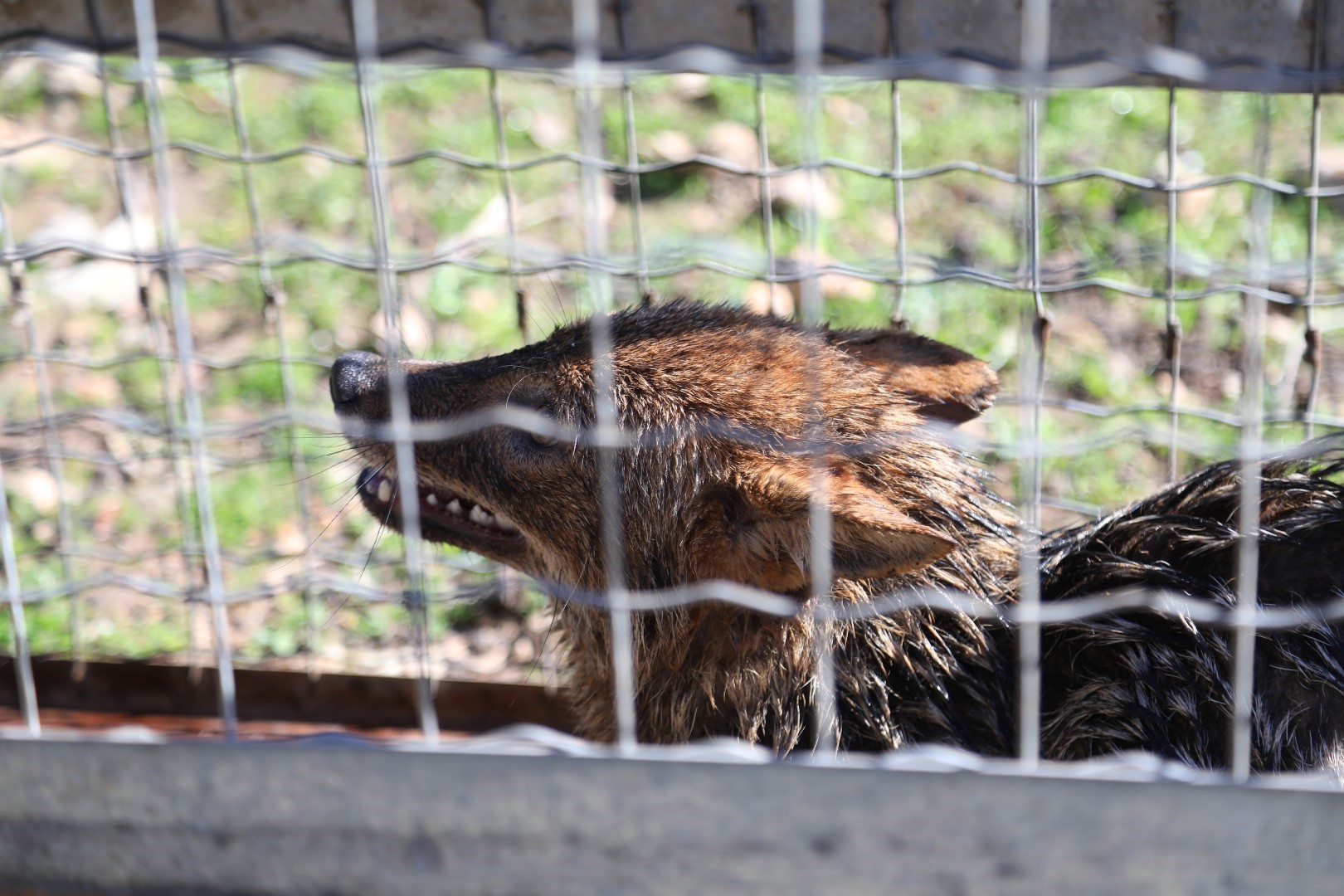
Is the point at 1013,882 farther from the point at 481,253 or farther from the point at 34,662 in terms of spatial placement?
the point at 481,253

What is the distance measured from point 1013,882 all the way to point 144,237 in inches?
230

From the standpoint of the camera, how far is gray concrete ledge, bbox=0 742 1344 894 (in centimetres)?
217

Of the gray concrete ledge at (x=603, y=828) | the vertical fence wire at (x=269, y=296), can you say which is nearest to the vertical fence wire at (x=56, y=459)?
the vertical fence wire at (x=269, y=296)

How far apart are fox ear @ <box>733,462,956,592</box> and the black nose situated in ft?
3.85

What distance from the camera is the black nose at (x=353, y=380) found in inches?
141

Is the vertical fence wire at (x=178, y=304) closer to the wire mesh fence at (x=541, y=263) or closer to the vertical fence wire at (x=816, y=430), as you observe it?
A: the wire mesh fence at (x=541, y=263)

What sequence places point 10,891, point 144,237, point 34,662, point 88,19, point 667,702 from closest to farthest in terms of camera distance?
1. point 10,891
2. point 667,702
3. point 88,19
4. point 34,662
5. point 144,237

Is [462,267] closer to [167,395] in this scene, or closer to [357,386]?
[167,395]

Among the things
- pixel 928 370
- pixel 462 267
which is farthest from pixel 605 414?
pixel 462 267

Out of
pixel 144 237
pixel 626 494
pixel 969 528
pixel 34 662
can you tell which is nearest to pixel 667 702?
pixel 626 494

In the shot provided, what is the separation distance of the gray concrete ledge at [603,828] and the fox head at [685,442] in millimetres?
716

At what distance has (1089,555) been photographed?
336 cm

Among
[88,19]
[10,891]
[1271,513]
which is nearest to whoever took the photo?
[10,891]

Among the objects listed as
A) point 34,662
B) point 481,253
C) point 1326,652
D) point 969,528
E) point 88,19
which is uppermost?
point 88,19
